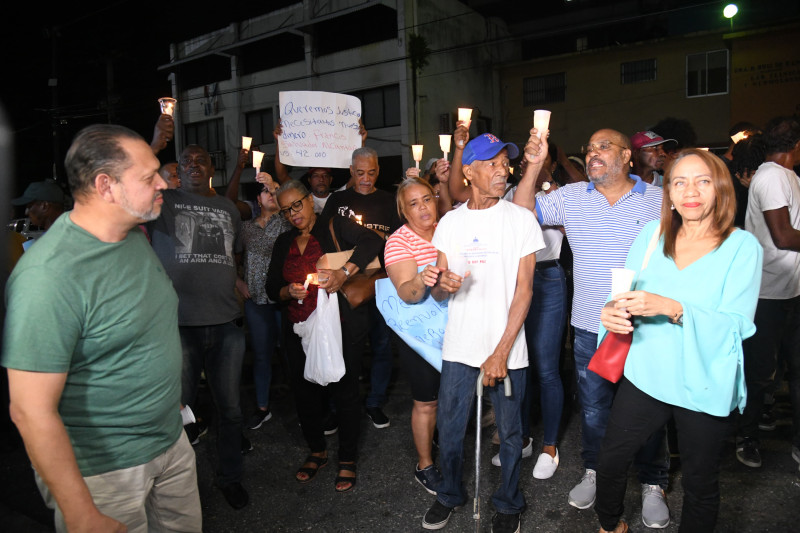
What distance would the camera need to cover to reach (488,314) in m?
3.24

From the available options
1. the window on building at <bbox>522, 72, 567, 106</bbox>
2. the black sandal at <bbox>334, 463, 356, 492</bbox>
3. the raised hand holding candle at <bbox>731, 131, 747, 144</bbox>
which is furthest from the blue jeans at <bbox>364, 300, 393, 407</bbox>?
the window on building at <bbox>522, 72, 567, 106</bbox>

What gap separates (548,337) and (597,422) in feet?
2.40

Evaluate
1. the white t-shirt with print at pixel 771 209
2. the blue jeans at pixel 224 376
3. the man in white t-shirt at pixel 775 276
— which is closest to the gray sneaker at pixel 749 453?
the man in white t-shirt at pixel 775 276

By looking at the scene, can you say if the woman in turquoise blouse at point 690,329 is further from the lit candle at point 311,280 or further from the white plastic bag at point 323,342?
the lit candle at point 311,280

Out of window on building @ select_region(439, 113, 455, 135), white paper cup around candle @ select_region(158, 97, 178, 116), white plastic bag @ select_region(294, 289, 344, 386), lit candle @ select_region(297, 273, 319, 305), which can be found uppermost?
window on building @ select_region(439, 113, 455, 135)

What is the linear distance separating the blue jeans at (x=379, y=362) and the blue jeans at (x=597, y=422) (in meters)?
2.17

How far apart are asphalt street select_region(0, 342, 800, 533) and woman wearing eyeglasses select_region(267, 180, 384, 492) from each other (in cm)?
19

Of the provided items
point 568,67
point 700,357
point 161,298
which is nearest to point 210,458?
point 161,298

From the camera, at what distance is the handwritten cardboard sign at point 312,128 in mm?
6285

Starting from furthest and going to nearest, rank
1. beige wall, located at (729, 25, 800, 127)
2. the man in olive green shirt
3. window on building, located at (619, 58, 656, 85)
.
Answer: window on building, located at (619, 58, 656, 85)
beige wall, located at (729, 25, 800, 127)
the man in olive green shirt

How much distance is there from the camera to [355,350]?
416 cm

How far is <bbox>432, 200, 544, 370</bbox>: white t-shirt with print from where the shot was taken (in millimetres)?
3221

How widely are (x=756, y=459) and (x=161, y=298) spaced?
4214 mm

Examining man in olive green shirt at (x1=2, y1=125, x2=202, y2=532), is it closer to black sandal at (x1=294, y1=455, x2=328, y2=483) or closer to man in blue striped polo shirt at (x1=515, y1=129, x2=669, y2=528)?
black sandal at (x1=294, y1=455, x2=328, y2=483)
